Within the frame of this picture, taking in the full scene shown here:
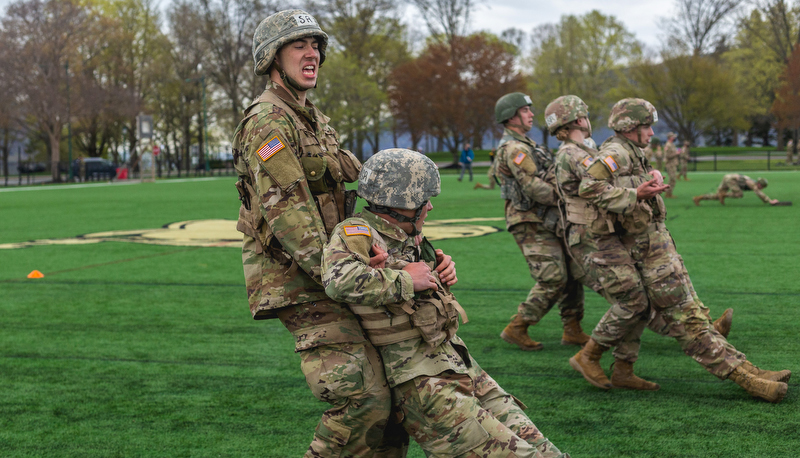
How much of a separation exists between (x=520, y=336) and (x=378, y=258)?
3.54 m

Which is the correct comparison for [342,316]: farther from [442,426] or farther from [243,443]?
[243,443]

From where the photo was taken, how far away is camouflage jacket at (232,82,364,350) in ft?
A: 9.57

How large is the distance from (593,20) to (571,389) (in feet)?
229

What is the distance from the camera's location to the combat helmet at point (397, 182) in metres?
2.91

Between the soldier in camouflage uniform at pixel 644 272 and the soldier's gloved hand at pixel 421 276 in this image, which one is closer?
the soldier's gloved hand at pixel 421 276

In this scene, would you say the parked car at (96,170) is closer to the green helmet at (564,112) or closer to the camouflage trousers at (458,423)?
the green helmet at (564,112)

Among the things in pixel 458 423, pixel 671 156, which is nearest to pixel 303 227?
pixel 458 423

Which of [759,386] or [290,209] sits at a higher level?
[290,209]

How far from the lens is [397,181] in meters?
2.91

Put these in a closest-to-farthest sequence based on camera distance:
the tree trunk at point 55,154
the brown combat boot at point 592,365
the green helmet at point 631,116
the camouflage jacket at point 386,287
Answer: the camouflage jacket at point 386,287
the brown combat boot at point 592,365
the green helmet at point 631,116
the tree trunk at point 55,154

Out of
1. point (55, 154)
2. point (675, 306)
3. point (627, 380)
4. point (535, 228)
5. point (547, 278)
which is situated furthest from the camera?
point (55, 154)

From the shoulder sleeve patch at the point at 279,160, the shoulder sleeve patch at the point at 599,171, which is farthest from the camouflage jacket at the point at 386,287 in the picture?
the shoulder sleeve patch at the point at 599,171

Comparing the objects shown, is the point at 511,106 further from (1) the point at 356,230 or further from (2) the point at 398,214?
(1) the point at 356,230

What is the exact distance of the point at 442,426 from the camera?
276 cm
